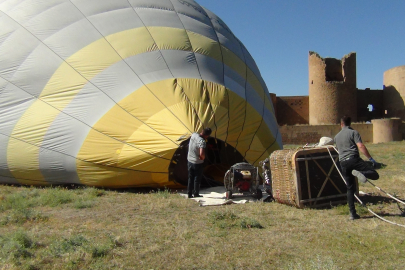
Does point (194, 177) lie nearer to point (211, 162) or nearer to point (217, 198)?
point (217, 198)

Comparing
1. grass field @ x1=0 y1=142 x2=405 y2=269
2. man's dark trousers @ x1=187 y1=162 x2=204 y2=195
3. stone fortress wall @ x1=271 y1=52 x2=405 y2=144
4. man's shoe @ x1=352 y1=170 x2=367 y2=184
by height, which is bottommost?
grass field @ x1=0 y1=142 x2=405 y2=269

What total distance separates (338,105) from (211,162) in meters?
19.3

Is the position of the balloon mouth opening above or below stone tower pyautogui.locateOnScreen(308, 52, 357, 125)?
below

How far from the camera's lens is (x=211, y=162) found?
294 inches

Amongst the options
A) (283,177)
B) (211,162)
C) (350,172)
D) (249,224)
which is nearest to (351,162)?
(350,172)

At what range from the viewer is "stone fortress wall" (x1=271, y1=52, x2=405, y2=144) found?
22500 mm

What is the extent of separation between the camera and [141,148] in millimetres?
5816

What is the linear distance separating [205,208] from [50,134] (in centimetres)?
274

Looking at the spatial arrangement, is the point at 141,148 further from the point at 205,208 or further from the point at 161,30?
the point at 161,30

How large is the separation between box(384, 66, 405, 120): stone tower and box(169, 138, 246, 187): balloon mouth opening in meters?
22.2

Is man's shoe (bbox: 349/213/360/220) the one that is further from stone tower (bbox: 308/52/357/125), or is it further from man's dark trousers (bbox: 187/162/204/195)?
stone tower (bbox: 308/52/357/125)

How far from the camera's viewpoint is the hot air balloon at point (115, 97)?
19.5ft

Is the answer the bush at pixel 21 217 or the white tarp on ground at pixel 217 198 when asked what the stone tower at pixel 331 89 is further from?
the bush at pixel 21 217

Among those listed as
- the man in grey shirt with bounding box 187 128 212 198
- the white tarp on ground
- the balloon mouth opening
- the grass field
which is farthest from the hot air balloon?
the grass field
